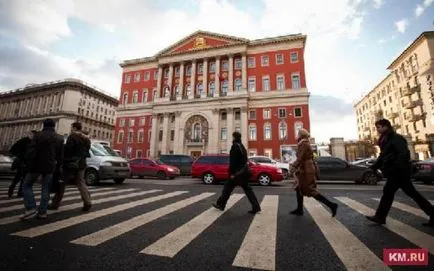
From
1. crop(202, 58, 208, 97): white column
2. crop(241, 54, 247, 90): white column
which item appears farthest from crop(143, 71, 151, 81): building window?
crop(241, 54, 247, 90): white column

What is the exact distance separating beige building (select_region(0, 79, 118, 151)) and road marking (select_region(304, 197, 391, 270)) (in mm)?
64022

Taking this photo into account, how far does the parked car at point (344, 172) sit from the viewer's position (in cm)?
1298

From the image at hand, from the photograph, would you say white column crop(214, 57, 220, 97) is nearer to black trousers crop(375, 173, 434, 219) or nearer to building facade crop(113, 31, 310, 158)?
building facade crop(113, 31, 310, 158)

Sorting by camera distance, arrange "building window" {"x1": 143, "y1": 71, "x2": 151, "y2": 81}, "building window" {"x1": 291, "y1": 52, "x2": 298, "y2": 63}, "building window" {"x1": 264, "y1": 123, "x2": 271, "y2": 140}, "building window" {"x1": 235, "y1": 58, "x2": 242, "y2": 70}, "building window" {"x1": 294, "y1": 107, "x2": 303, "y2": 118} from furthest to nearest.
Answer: "building window" {"x1": 143, "y1": 71, "x2": 151, "y2": 81}
"building window" {"x1": 235, "y1": 58, "x2": 242, "y2": 70}
"building window" {"x1": 291, "y1": 52, "x2": 298, "y2": 63}
"building window" {"x1": 264, "y1": 123, "x2": 271, "y2": 140}
"building window" {"x1": 294, "y1": 107, "x2": 303, "y2": 118}

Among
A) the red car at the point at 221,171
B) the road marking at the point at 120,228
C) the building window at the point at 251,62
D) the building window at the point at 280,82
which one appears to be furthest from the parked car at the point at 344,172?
the building window at the point at 251,62

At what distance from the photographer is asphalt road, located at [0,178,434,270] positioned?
250 centimetres

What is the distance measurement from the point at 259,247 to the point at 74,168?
14.6 feet

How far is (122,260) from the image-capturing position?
2.56 metres

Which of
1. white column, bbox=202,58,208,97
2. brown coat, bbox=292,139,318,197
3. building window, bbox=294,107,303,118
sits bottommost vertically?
brown coat, bbox=292,139,318,197

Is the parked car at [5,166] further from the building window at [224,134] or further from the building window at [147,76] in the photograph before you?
the building window at [147,76]

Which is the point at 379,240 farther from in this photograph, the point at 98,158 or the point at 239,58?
the point at 239,58

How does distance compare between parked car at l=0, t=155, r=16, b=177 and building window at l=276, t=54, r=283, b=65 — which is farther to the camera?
building window at l=276, t=54, r=283, b=65

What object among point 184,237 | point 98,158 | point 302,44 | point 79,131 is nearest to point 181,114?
point 302,44

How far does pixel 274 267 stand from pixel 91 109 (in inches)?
2857
